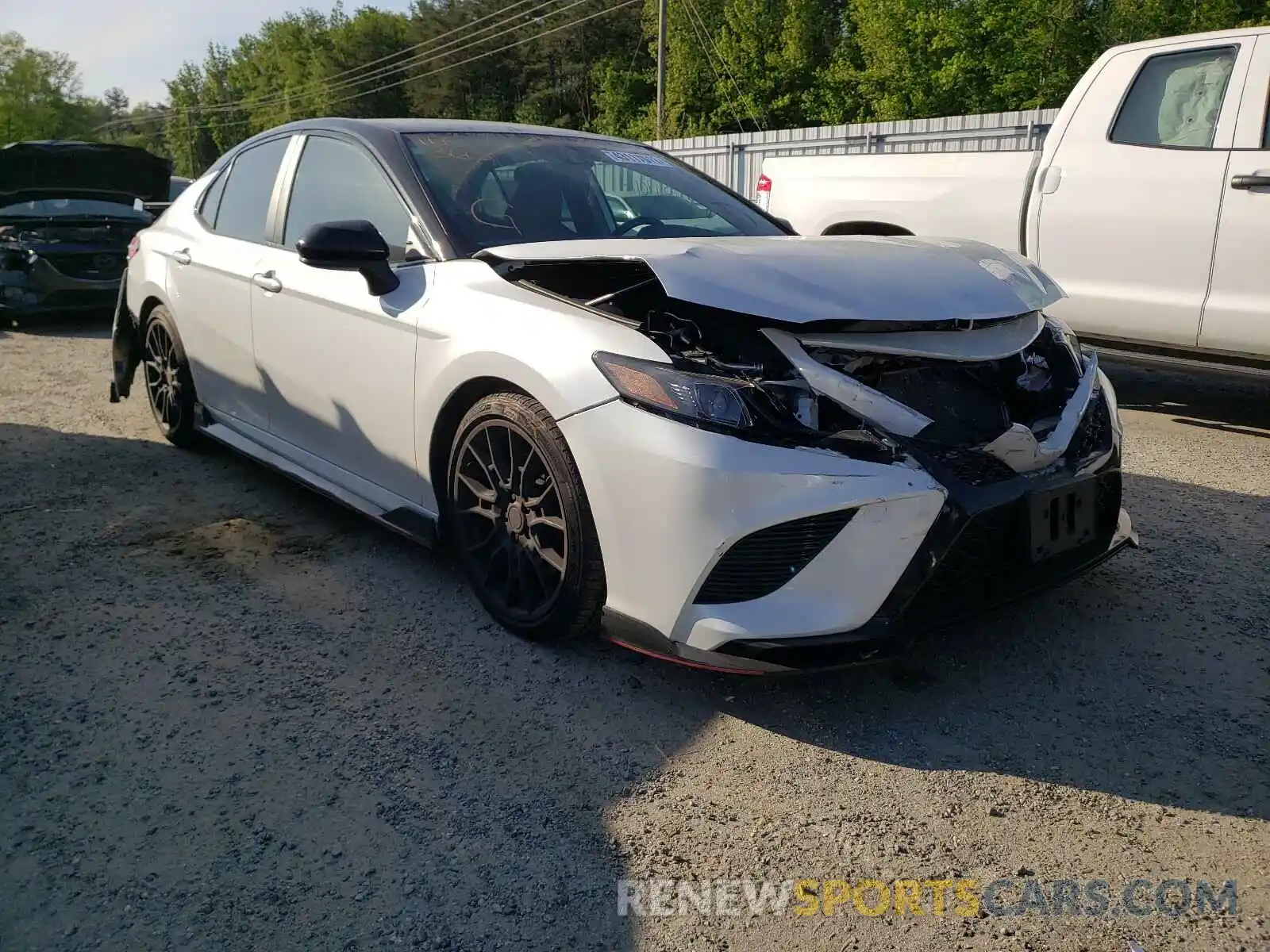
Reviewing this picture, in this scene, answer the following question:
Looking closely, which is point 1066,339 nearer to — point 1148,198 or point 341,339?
point 341,339

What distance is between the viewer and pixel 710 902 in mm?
2080

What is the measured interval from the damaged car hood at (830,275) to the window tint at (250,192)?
65.3 inches

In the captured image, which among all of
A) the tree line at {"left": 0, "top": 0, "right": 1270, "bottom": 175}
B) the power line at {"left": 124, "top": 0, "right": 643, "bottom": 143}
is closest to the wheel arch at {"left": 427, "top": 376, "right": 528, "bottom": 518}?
the tree line at {"left": 0, "top": 0, "right": 1270, "bottom": 175}

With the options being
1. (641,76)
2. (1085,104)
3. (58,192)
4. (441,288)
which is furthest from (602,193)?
(641,76)

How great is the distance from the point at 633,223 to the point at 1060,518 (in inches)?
75.0

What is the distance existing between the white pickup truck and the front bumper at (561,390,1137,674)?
3.36 meters

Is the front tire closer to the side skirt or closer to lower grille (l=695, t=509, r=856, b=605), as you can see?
the side skirt

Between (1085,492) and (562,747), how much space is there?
160cm

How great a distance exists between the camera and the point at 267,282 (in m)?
4.04

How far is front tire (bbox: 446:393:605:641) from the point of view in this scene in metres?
2.83

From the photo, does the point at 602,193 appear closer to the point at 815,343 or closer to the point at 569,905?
the point at 815,343

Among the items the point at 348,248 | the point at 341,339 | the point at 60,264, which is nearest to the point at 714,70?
the point at 60,264

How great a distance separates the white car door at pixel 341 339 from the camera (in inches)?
134

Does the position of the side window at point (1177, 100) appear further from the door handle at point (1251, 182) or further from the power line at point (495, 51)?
the power line at point (495, 51)
